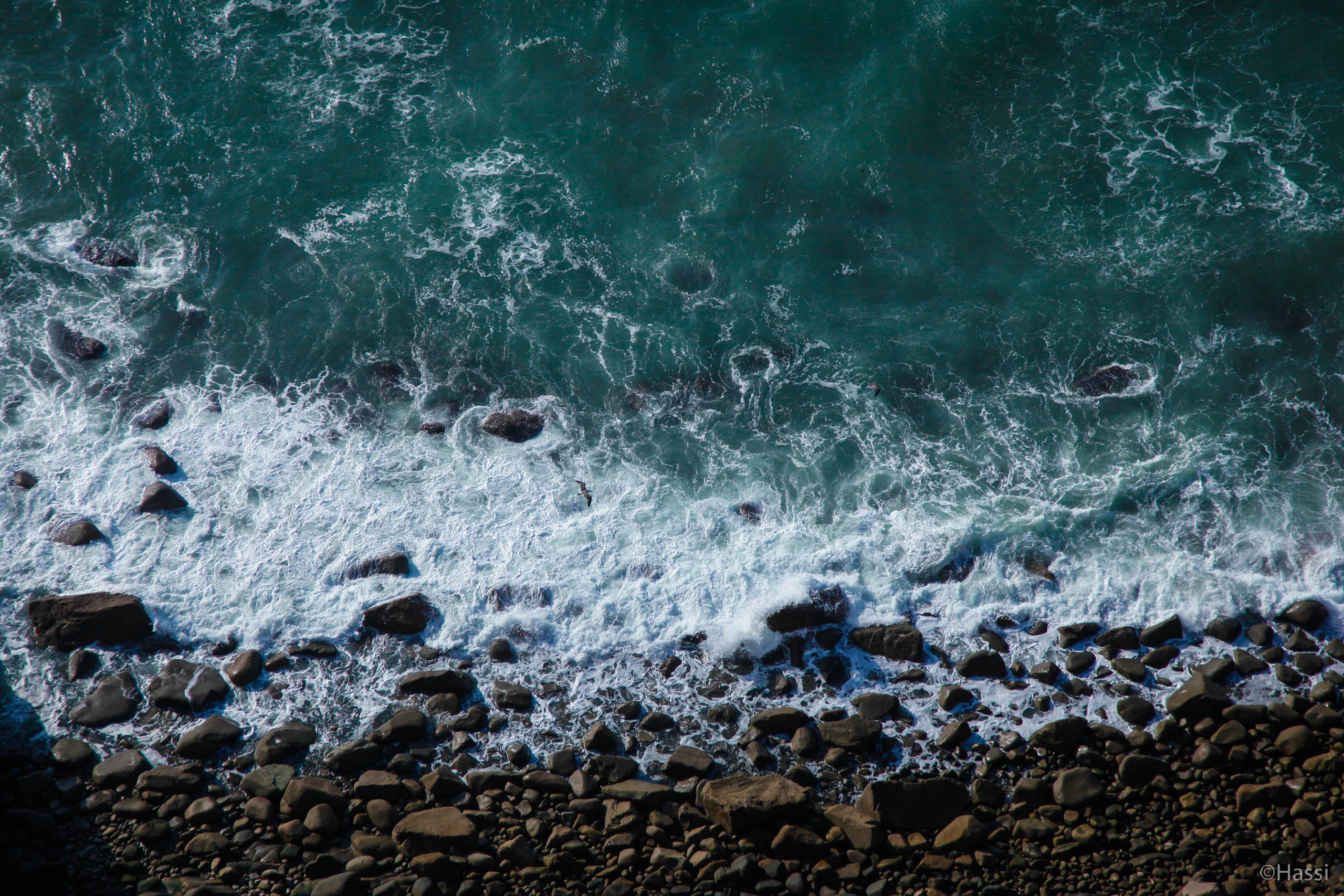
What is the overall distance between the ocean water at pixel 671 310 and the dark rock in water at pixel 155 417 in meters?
0.42

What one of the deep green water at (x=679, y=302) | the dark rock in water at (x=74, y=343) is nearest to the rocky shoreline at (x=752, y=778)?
the deep green water at (x=679, y=302)

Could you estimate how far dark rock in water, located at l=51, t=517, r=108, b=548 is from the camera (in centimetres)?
2152

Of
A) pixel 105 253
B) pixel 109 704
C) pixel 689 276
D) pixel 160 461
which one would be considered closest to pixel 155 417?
pixel 160 461

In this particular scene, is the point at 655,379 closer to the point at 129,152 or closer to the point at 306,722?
the point at 306,722

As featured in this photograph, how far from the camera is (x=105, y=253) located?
2736 centimetres

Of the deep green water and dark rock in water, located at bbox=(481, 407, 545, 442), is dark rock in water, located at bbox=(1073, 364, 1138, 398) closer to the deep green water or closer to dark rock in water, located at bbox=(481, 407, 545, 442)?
the deep green water

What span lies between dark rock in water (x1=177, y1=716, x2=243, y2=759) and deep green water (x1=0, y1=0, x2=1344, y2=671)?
7.86ft

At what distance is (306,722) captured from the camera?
18484 mm

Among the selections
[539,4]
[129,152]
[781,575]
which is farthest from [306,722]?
[539,4]

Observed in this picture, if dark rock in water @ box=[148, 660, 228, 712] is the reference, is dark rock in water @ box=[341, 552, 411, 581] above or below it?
above

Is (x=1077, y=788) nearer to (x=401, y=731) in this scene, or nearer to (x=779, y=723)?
(x=779, y=723)

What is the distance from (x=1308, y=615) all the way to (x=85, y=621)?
26684mm

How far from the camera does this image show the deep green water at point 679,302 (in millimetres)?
21203

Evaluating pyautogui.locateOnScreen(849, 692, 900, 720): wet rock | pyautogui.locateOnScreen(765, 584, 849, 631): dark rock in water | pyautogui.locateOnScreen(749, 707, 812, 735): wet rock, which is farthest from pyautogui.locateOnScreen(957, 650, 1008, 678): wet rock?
pyautogui.locateOnScreen(749, 707, 812, 735): wet rock
